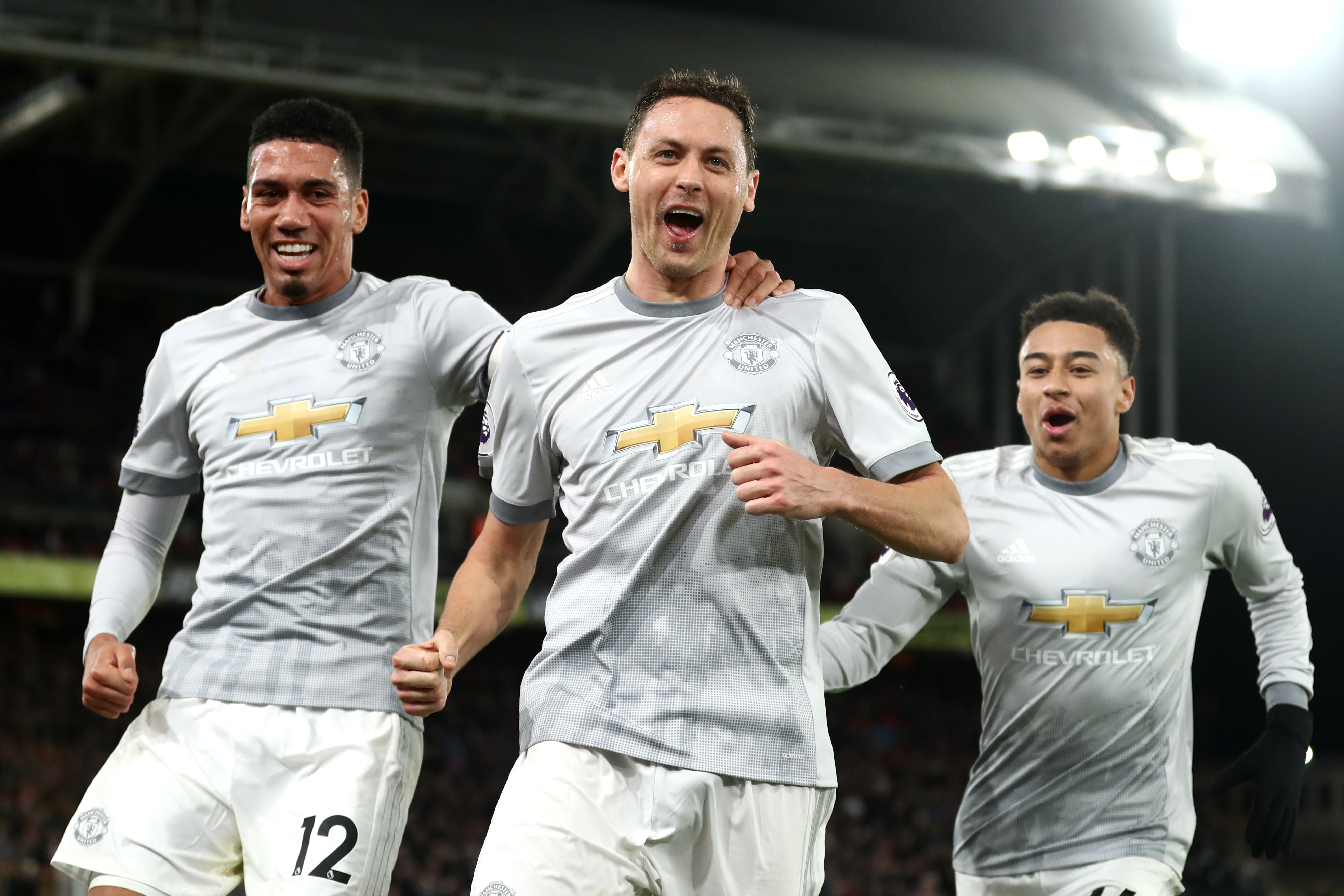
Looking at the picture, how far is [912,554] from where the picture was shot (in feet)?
9.04

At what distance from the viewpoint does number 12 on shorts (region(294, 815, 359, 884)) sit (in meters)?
3.16

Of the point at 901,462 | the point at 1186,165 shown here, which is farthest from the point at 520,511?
the point at 1186,165

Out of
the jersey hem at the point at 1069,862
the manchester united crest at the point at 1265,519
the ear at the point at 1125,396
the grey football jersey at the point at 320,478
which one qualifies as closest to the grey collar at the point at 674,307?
the grey football jersey at the point at 320,478

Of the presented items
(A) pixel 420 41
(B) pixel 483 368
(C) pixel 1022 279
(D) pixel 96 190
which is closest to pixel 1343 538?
(C) pixel 1022 279

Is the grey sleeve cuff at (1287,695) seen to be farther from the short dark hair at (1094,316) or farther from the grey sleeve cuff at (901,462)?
the grey sleeve cuff at (901,462)

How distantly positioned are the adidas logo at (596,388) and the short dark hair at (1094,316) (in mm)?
1815

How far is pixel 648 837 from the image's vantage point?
269cm

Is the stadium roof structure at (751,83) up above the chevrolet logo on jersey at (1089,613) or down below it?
above

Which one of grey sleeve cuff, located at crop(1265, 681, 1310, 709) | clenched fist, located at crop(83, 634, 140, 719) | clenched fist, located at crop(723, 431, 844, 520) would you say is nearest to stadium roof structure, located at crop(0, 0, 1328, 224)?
clenched fist, located at crop(83, 634, 140, 719)

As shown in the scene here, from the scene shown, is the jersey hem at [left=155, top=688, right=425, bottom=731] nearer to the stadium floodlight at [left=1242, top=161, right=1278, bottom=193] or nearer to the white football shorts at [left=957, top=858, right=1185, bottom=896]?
the white football shorts at [left=957, top=858, right=1185, bottom=896]

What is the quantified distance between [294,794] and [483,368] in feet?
3.52

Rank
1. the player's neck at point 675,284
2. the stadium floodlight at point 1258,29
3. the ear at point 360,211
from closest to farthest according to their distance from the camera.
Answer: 1. the player's neck at point 675,284
2. the ear at point 360,211
3. the stadium floodlight at point 1258,29

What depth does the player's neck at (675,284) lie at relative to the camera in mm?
3027

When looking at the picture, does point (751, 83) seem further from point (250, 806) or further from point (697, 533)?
point (697, 533)
